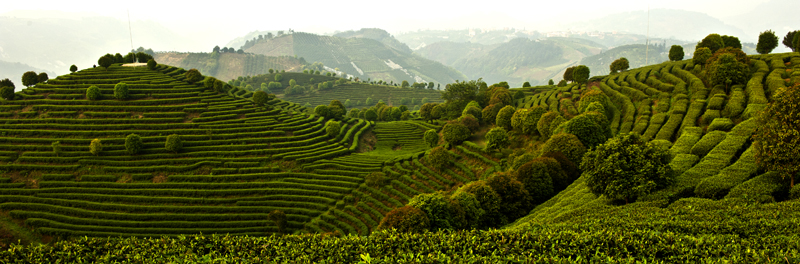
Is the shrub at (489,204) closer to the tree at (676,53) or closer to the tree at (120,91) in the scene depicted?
the tree at (120,91)

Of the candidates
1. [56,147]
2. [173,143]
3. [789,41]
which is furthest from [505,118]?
[56,147]

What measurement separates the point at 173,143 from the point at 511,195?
4179 cm

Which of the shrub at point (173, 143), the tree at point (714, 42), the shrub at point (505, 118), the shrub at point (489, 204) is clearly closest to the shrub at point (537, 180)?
the shrub at point (489, 204)

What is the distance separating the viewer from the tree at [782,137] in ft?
58.8

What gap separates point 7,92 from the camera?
5069cm

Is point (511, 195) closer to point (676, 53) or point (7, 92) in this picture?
point (676, 53)

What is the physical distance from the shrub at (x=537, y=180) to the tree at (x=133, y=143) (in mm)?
45925

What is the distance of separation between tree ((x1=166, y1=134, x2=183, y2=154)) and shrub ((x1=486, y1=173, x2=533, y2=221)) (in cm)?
3977

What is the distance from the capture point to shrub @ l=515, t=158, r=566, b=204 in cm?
3102

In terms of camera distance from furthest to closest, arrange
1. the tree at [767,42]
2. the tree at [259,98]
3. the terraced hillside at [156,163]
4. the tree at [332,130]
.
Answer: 1. the tree at [259,98]
2. the tree at [332,130]
3. the tree at [767,42]
4. the terraced hillside at [156,163]

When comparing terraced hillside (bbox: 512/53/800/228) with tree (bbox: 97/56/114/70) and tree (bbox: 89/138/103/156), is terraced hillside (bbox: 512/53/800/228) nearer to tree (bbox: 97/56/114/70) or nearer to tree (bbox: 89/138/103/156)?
tree (bbox: 89/138/103/156)

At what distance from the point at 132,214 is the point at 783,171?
5184 centimetres

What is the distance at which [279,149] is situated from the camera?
48.8 metres

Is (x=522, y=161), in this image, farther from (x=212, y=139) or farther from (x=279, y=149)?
(x=212, y=139)
